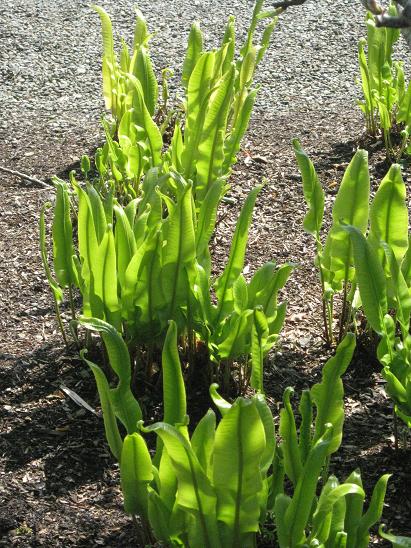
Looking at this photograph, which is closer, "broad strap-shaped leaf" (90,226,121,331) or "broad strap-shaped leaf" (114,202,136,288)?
"broad strap-shaped leaf" (90,226,121,331)

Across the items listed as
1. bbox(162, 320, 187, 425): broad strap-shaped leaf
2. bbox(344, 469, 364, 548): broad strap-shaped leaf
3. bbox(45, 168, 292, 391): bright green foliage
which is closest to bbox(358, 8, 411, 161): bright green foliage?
bbox(45, 168, 292, 391): bright green foliage

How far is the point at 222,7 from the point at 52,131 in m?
2.22

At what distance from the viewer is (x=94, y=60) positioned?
572cm

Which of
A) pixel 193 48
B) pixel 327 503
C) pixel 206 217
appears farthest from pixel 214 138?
pixel 327 503

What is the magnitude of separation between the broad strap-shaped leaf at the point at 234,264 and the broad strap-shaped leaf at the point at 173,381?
62cm

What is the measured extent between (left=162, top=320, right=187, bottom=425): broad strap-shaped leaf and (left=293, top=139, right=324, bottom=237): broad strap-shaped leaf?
91cm

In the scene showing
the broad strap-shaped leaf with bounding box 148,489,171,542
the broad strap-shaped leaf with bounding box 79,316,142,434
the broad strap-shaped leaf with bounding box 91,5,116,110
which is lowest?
the broad strap-shaped leaf with bounding box 148,489,171,542

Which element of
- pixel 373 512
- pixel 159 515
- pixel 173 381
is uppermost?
pixel 173 381

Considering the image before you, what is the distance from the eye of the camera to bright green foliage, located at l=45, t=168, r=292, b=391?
101 inches

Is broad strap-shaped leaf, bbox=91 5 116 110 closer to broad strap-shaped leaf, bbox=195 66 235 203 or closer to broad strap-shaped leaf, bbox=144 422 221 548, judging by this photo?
broad strap-shaped leaf, bbox=195 66 235 203

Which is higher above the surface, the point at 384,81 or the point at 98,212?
the point at 384,81

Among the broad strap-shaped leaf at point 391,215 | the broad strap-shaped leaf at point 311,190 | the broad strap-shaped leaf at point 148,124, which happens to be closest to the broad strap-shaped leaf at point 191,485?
the broad strap-shaped leaf at point 391,215

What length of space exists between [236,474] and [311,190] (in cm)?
117

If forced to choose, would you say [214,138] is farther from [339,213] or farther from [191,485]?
[191,485]
